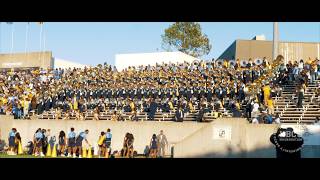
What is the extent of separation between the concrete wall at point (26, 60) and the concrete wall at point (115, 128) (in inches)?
683

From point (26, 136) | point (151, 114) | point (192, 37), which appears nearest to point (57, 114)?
point (26, 136)

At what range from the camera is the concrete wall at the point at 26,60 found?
49.4m

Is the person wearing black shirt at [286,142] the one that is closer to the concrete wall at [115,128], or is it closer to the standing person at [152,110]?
the concrete wall at [115,128]

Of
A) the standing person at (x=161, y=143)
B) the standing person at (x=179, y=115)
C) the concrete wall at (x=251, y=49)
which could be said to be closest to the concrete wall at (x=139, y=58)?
the concrete wall at (x=251, y=49)

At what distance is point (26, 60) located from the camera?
5053 cm

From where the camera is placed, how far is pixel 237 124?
24406mm

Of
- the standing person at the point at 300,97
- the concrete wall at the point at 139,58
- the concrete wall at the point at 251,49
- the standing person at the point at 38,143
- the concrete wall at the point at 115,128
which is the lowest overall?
the standing person at the point at 38,143

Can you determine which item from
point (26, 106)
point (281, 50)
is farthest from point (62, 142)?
point (281, 50)

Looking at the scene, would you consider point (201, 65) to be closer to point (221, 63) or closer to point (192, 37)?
point (221, 63)

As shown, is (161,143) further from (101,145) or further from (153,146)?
(101,145)

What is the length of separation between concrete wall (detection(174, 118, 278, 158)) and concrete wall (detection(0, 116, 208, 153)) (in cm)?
164

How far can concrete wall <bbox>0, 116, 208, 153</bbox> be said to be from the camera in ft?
90.2

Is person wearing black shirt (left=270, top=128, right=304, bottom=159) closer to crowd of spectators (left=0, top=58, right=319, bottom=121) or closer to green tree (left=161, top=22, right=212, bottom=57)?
crowd of spectators (left=0, top=58, right=319, bottom=121)
